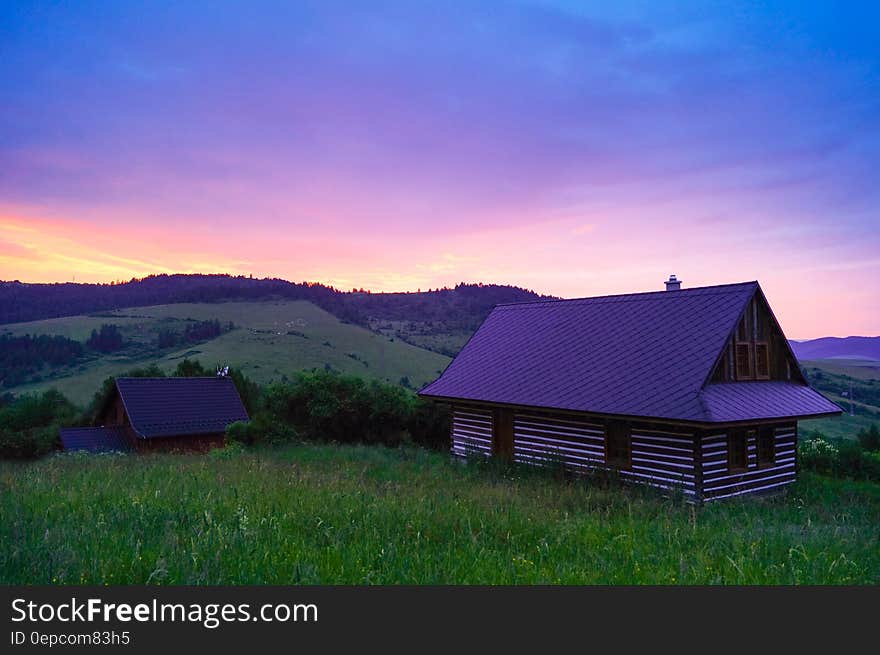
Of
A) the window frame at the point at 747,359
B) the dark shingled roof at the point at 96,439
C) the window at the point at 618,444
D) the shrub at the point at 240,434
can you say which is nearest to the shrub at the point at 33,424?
the dark shingled roof at the point at 96,439

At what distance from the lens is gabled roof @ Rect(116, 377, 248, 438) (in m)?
36.0

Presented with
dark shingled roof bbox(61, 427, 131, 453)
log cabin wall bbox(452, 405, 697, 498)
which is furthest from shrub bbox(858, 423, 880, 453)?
dark shingled roof bbox(61, 427, 131, 453)

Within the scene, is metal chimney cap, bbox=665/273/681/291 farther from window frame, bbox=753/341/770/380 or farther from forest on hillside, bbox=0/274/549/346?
forest on hillside, bbox=0/274/549/346

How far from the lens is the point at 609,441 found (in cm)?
1906

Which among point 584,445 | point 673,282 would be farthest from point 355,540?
point 673,282

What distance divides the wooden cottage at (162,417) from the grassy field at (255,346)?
33999 mm

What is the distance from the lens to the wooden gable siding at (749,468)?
55.6 ft

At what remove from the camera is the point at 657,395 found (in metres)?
17.8

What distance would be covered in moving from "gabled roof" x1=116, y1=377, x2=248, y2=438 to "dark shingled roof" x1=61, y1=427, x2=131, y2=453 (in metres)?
1.91

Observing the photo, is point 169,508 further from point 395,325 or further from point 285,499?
point 395,325

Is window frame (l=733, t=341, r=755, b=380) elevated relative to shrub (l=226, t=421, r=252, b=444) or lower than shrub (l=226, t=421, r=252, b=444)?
elevated

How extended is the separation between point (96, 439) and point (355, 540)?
35.2 meters

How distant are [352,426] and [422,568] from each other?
1071 inches

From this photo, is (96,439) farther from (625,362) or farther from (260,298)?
(260,298)
